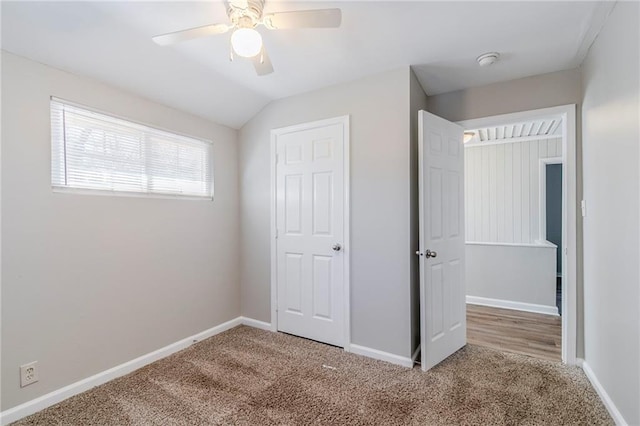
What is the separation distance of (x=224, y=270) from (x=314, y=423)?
76.6 inches

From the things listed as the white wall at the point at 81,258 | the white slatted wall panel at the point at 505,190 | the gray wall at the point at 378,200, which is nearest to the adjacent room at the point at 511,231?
the white slatted wall panel at the point at 505,190

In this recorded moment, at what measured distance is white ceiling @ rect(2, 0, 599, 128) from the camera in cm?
182

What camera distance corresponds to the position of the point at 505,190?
14.8ft

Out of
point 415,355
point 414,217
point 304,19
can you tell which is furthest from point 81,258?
point 415,355

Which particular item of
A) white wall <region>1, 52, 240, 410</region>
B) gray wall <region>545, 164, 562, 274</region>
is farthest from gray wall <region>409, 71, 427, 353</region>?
gray wall <region>545, 164, 562, 274</region>

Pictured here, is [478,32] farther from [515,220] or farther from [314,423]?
[515,220]

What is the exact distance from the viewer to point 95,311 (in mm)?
2279

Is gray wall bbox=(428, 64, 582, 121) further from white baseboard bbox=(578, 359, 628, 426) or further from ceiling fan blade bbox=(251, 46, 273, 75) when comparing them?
white baseboard bbox=(578, 359, 628, 426)

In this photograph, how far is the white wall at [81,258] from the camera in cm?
190

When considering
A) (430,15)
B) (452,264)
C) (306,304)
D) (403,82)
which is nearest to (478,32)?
(430,15)

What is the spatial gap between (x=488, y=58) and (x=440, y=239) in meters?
1.47

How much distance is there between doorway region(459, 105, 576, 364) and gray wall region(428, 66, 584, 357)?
2.69 feet

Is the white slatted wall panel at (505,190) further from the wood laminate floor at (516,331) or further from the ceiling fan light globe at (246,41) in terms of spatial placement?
the ceiling fan light globe at (246,41)

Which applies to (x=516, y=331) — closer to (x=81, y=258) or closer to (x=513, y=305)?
(x=513, y=305)
